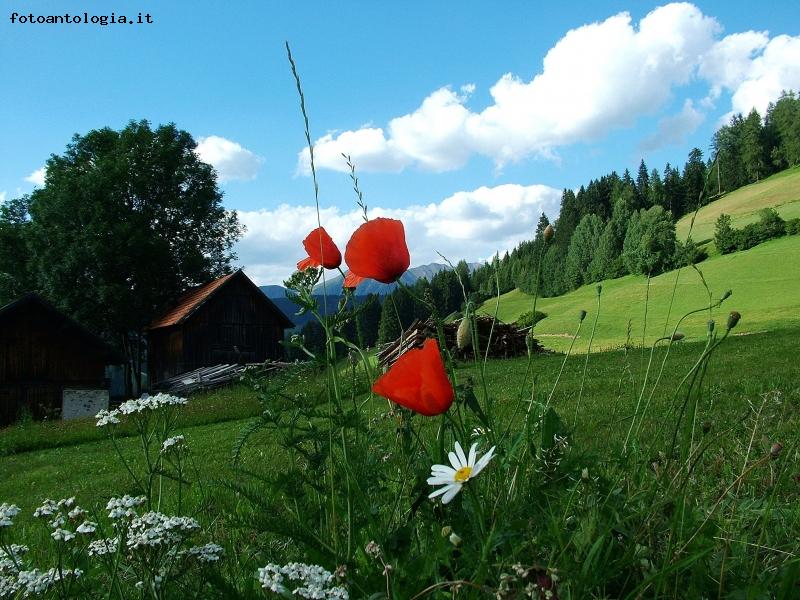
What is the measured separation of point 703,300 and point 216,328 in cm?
2589

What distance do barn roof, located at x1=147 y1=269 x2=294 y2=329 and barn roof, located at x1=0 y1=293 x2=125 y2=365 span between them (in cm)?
308

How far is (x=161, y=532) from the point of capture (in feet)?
4.29

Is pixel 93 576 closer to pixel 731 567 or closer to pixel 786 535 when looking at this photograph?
pixel 731 567

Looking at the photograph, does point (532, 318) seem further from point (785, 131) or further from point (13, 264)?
point (785, 131)

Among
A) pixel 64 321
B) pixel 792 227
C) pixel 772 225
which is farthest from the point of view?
pixel 772 225

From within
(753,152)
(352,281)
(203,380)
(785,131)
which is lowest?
(203,380)

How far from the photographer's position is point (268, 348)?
99.7 feet

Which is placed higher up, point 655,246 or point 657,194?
point 657,194

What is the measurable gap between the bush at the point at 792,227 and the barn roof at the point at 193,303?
43139 millimetres

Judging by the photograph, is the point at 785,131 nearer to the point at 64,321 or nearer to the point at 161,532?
the point at 64,321

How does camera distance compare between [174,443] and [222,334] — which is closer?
[174,443]

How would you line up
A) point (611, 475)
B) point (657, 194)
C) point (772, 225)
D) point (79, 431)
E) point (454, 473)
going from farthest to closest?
point (657, 194) → point (772, 225) → point (79, 431) → point (611, 475) → point (454, 473)

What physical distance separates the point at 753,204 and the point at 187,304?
6023 centimetres

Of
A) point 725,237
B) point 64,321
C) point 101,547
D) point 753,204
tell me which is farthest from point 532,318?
point 753,204
